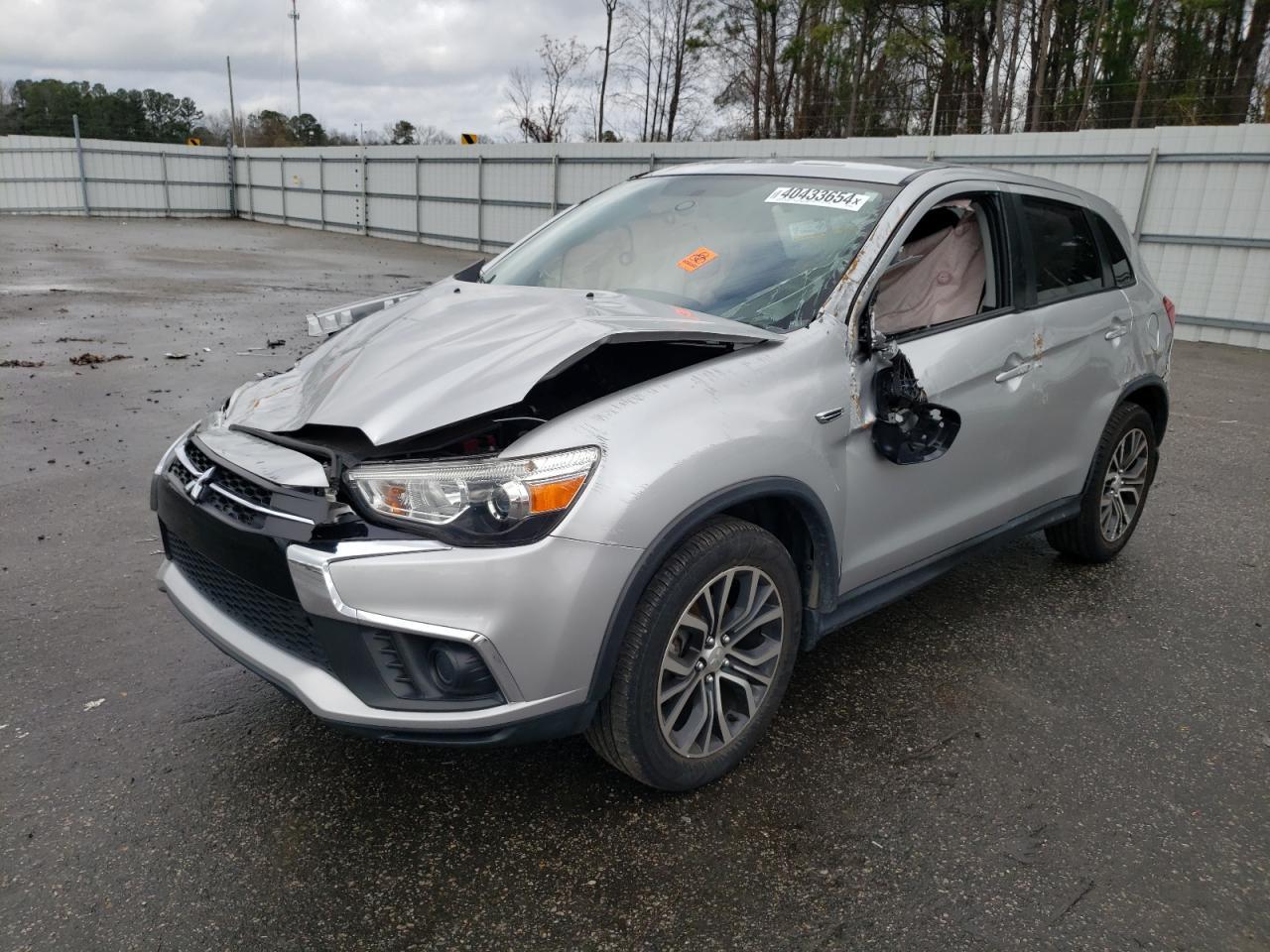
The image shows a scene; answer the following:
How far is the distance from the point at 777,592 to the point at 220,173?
3871 centimetres

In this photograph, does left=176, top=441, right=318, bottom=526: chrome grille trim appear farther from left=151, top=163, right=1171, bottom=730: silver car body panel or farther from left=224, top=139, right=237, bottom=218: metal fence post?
left=224, top=139, right=237, bottom=218: metal fence post

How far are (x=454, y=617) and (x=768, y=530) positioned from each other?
1098mm

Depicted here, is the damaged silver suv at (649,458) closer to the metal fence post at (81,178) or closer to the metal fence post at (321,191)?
the metal fence post at (321,191)

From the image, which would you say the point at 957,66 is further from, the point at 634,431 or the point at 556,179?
the point at 634,431

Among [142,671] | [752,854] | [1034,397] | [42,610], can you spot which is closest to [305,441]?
[142,671]

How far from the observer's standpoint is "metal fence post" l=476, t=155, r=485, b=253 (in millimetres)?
23703

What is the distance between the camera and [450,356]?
2.68 meters

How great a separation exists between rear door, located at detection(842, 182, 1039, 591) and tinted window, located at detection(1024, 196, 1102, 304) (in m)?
0.22

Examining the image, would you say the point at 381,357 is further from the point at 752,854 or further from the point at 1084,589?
the point at 1084,589

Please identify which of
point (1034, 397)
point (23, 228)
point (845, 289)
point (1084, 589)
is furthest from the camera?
point (23, 228)

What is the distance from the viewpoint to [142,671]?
10.8 ft

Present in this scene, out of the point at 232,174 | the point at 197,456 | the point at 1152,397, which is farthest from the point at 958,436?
the point at 232,174

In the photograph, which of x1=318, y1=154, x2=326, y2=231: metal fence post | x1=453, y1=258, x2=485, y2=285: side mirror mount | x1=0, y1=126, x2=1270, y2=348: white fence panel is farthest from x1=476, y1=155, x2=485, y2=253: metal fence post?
x1=453, y1=258, x2=485, y2=285: side mirror mount

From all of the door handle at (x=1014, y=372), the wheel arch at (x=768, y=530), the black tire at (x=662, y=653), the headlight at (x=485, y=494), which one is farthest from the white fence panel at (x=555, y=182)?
the headlight at (x=485, y=494)
